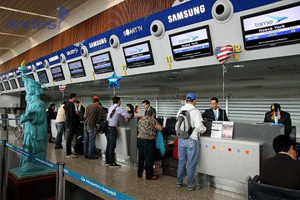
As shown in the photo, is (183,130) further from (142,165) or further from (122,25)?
(122,25)

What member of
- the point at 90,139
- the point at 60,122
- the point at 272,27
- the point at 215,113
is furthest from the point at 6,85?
the point at 272,27

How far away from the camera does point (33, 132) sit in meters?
3.79

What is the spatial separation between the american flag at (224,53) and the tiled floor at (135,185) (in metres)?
2.02

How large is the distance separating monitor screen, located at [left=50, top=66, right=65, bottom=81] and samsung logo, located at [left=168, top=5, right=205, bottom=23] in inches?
196

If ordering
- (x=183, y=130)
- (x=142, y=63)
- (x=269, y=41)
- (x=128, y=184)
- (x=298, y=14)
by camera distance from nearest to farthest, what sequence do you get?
(x=298, y=14), (x=269, y=41), (x=183, y=130), (x=128, y=184), (x=142, y=63)

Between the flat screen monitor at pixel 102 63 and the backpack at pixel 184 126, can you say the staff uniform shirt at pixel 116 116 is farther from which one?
the backpack at pixel 184 126

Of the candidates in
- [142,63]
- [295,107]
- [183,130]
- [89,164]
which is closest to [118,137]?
[89,164]

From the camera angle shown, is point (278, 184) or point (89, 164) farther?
point (89, 164)

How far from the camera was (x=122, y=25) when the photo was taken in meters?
5.49

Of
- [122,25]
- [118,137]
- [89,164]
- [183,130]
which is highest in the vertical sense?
[122,25]

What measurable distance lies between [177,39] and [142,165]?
2.37 m

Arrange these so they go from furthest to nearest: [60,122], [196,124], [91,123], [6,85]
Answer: [6,85] < [60,122] < [91,123] < [196,124]

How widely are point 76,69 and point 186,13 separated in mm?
4287

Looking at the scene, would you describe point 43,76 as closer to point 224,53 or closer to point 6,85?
point 6,85
